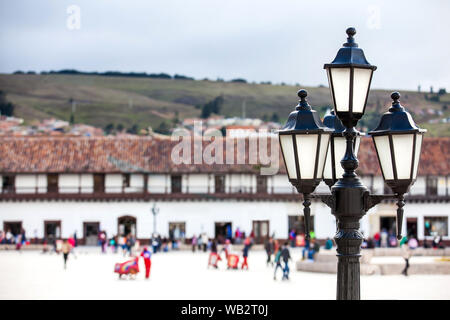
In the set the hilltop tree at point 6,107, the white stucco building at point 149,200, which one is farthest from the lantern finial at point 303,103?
the hilltop tree at point 6,107

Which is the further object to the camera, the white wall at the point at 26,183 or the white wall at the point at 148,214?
the white wall at the point at 26,183

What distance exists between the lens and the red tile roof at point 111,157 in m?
56.6

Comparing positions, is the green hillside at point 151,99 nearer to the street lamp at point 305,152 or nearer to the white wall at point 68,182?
the white wall at point 68,182

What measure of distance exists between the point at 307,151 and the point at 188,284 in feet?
64.8

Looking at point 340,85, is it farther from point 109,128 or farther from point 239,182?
point 109,128

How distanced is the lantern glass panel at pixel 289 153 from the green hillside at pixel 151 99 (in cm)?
11312

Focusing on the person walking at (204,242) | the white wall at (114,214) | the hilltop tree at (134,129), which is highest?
the hilltop tree at (134,129)

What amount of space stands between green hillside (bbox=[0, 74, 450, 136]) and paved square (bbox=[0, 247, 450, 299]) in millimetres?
88526

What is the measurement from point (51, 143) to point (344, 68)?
54194 mm

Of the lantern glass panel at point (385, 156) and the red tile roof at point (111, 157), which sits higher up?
the red tile roof at point (111, 157)

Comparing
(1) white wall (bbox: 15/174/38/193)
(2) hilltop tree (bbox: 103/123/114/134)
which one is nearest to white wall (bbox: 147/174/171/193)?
(1) white wall (bbox: 15/174/38/193)

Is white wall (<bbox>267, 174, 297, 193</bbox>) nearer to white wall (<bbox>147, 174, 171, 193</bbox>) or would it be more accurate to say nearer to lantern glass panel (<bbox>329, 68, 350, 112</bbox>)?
white wall (<bbox>147, 174, 171, 193</bbox>)
